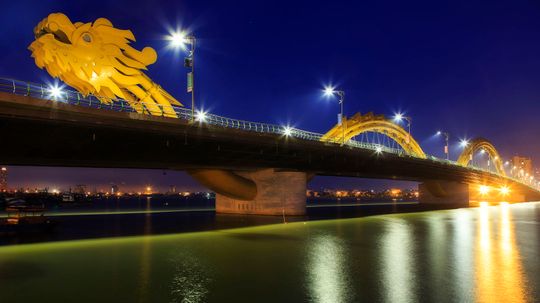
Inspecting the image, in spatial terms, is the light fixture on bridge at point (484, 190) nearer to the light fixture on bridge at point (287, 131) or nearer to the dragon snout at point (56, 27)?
the light fixture on bridge at point (287, 131)

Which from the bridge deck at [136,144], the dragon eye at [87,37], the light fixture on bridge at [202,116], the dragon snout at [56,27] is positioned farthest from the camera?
the light fixture on bridge at [202,116]

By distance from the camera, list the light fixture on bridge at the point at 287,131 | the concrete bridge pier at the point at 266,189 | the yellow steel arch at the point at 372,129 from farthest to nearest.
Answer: the yellow steel arch at the point at 372,129
the concrete bridge pier at the point at 266,189
the light fixture on bridge at the point at 287,131

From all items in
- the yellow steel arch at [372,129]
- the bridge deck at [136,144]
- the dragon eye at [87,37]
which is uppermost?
the dragon eye at [87,37]

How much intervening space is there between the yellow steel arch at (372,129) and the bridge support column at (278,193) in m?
33.7

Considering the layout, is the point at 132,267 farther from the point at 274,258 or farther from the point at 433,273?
the point at 433,273

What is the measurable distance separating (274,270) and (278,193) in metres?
44.1

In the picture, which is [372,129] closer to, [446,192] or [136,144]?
[446,192]

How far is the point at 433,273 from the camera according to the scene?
19.0 m

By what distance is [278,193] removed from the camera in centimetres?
6419

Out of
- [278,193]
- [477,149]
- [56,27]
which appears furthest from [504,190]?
[56,27]

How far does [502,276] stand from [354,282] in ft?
22.6

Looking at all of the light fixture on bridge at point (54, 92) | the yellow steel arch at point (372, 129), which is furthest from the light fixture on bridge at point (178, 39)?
the yellow steel arch at point (372, 129)

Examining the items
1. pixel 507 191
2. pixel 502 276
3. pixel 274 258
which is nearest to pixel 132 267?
pixel 274 258

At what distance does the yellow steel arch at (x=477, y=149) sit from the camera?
162 metres
